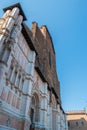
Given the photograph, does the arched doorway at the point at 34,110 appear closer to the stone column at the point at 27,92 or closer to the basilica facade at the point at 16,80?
the basilica facade at the point at 16,80

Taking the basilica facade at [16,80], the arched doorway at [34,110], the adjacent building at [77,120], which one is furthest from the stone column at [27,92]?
the adjacent building at [77,120]

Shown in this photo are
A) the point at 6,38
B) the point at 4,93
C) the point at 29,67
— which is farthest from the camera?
the point at 29,67

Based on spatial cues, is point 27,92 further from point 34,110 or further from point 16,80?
point 34,110

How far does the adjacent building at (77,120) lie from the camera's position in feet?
129

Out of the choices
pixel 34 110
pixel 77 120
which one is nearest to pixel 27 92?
pixel 34 110

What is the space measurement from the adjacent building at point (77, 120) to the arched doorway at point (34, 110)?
28961mm

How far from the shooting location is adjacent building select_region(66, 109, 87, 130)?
129 feet

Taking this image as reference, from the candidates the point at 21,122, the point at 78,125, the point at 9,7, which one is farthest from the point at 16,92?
the point at 78,125

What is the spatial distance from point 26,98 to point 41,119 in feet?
17.9

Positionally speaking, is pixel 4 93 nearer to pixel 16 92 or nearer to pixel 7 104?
pixel 7 104

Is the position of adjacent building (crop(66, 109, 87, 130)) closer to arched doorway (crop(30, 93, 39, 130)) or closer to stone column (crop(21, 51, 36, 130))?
arched doorway (crop(30, 93, 39, 130))

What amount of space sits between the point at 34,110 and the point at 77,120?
1157 inches

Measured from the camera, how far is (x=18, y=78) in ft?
40.5

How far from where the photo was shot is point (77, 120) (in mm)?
40375
